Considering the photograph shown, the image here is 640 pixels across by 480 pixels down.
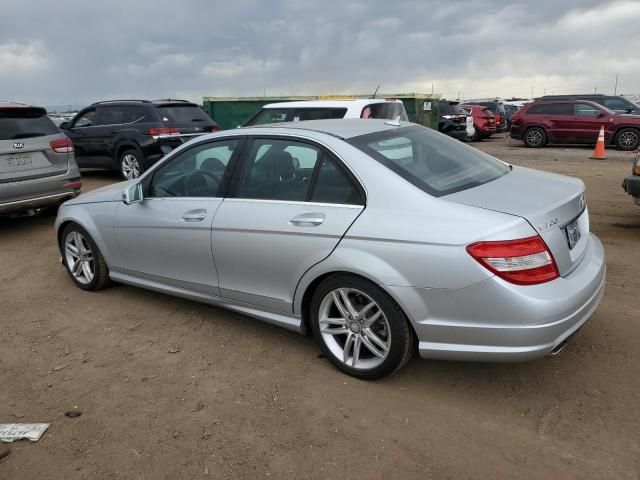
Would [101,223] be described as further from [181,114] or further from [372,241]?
[181,114]

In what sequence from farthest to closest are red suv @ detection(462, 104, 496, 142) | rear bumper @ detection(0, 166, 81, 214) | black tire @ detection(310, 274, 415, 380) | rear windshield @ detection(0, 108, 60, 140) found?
red suv @ detection(462, 104, 496, 142)
rear windshield @ detection(0, 108, 60, 140)
rear bumper @ detection(0, 166, 81, 214)
black tire @ detection(310, 274, 415, 380)

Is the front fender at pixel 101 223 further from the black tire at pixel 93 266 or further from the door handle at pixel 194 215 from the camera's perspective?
the door handle at pixel 194 215

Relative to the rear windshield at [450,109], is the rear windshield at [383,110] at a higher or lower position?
higher

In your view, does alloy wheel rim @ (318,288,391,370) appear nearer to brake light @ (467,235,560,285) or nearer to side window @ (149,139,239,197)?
brake light @ (467,235,560,285)

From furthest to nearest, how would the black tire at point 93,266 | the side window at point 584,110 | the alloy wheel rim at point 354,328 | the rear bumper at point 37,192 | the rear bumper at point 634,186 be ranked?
the side window at point 584,110
the rear bumper at point 37,192
the rear bumper at point 634,186
the black tire at point 93,266
the alloy wheel rim at point 354,328

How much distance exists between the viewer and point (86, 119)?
37.4ft

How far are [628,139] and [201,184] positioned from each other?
15747 millimetres

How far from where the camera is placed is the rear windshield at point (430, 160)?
3121mm

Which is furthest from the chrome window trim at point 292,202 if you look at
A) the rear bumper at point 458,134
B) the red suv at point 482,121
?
the red suv at point 482,121

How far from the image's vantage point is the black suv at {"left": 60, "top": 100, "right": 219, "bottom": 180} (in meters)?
10.3

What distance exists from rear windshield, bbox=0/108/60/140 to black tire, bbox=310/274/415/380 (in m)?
5.25

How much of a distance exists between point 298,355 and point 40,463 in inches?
63.0

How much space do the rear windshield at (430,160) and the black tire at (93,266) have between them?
2661mm

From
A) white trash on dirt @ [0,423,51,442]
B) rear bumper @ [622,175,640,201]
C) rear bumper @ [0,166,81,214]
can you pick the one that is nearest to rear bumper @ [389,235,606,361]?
white trash on dirt @ [0,423,51,442]
